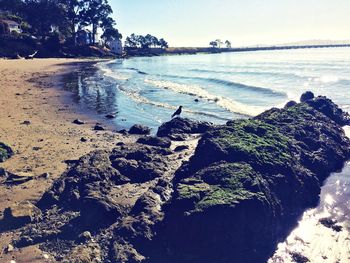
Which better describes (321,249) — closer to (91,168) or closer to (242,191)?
(242,191)

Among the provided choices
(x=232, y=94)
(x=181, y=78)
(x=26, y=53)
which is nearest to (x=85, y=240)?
(x=232, y=94)

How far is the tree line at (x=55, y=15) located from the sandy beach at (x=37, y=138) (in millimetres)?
67121

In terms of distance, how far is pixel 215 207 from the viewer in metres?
10.5

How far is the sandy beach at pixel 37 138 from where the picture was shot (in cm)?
1345

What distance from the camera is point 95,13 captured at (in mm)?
113688

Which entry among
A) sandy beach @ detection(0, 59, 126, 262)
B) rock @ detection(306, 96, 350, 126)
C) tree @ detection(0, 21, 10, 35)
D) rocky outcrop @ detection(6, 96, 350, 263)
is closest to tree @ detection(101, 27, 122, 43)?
tree @ detection(0, 21, 10, 35)

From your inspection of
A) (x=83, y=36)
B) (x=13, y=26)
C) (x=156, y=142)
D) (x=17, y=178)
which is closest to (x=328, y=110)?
(x=156, y=142)

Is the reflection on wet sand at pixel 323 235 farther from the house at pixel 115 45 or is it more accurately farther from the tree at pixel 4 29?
the house at pixel 115 45

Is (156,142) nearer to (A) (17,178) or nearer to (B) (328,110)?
(A) (17,178)

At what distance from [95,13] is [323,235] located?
114038 mm

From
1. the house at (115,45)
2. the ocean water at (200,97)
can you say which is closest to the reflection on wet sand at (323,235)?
Result: the ocean water at (200,97)

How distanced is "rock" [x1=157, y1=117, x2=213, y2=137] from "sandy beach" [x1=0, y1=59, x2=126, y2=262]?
110 inches

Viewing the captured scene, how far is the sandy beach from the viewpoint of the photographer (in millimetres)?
13445

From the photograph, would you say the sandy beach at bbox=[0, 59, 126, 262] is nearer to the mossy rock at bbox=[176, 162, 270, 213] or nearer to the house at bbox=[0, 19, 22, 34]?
the mossy rock at bbox=[176, 162, 270, 213]
